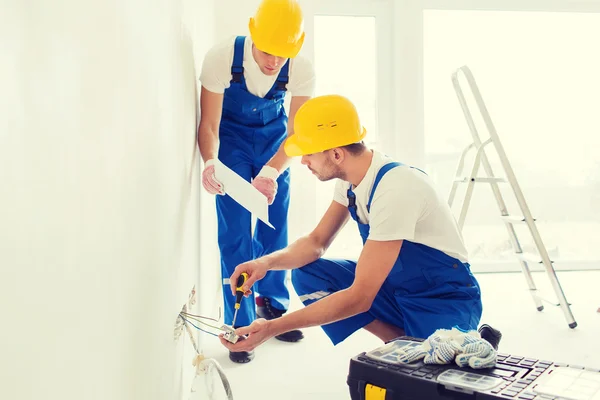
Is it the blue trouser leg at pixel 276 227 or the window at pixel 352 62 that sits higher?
the window at pixel 352 62

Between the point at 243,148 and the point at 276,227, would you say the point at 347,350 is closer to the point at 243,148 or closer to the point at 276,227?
the point at 276,227

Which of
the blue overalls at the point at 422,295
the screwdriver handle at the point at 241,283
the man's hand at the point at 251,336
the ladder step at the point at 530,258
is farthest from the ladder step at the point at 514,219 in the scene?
the man's hand at the point at 251,336

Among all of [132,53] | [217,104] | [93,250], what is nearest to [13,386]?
[93,250]

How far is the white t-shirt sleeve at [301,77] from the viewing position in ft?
7.44

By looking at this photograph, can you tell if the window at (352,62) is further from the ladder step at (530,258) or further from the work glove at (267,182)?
the work glove at (267,182)

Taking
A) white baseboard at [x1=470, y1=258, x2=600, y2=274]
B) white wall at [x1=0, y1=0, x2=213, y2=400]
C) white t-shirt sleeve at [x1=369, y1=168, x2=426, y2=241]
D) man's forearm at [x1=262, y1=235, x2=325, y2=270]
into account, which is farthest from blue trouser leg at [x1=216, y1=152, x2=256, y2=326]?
white baseboard at [x1=470, y1=258, x2=600, y2=274]

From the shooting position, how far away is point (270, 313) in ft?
8.59

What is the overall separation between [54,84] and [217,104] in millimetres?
1565

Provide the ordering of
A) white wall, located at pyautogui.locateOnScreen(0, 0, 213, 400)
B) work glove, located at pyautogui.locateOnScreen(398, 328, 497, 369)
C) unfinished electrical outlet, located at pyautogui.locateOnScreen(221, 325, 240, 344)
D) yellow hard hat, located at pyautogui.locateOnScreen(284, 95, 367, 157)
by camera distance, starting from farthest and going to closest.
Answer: yellow hard hat, located at pyautogui.locateOnScreen(284, 95, 367, 157) → unfinished electrical outlet, located at pyautogui.locateOnScreen(221, 325, 240, 344) → work glove, located at pyautogui.locateOnScreen(398, 328, 497, 369) → white wall, located at pyautogui.locateOnScreen(0, 0, 213, 400)

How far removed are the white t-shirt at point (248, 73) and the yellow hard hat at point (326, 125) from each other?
1.65 ft

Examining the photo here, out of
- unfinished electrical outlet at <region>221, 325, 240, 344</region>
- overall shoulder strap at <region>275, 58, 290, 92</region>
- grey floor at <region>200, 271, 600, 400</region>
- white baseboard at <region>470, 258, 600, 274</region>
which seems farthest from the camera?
white baseboard at <region>470, 258, 600, 274</region>

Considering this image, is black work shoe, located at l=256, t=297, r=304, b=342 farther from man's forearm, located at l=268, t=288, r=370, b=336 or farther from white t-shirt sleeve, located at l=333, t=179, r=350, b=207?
man's forearm, located at l=268, t=288, r=370, b=336

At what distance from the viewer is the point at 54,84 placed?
2.05 feet

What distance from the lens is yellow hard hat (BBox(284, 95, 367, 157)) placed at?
68.7 inches
